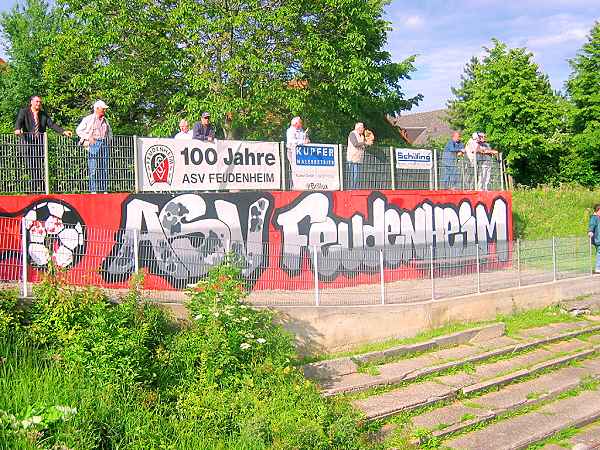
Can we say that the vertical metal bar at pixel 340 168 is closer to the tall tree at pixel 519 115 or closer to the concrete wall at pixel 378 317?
the concrete wall at pixel 378 317

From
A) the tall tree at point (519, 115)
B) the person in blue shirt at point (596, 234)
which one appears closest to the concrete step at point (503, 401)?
the person in blue shirt at point (596, 234)

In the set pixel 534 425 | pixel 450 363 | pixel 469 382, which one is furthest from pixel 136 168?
pixel 534 425

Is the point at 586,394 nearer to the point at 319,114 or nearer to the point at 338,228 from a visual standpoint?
the point at 338,228

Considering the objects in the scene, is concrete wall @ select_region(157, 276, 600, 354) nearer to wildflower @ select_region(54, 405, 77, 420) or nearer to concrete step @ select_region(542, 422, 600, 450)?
wildflower @ select_region(54, 405, 77, 420)

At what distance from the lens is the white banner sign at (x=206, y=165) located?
12.1 metres

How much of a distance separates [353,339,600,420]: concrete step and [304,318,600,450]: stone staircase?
0.05 feet

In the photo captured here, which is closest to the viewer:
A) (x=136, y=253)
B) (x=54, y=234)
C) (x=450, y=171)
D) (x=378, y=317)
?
(x=136, y=253)

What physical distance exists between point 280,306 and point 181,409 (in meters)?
3.01

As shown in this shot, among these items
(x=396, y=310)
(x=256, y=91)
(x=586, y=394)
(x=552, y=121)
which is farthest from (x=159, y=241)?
(x=552, y=121)

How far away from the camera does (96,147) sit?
11.5 m

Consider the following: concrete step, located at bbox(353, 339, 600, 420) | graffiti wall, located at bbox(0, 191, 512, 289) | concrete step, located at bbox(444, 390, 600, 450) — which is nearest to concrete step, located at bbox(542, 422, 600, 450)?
concrete step, located at bbox(444, 390, 600, 450)

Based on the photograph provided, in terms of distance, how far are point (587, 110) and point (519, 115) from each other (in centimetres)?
499

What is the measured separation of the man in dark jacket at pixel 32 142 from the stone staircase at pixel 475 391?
18.1 ft

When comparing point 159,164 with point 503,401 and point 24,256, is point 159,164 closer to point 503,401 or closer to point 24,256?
point 24,256
